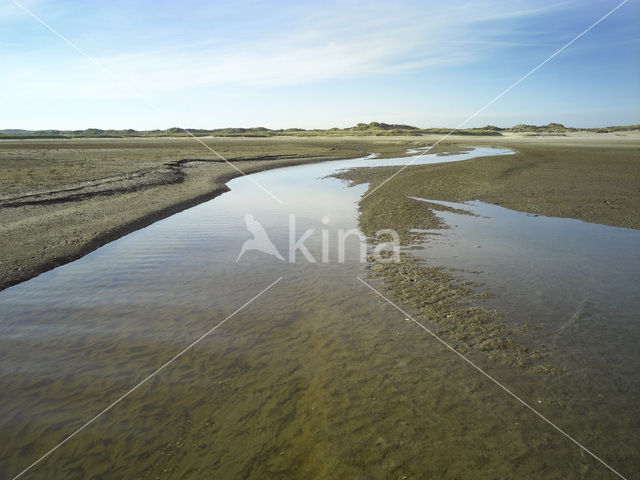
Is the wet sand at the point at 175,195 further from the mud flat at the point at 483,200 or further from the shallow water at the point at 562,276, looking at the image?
the shallow water at the point at 562,276

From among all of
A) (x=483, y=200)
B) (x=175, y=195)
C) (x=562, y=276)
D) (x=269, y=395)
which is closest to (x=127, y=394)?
(x=269, y=395)

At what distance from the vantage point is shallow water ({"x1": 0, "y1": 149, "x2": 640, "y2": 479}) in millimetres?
3662

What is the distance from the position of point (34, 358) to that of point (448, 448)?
595 centimetres

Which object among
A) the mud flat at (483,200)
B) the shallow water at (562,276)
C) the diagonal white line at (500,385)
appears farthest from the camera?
the mud flat at (483,200)

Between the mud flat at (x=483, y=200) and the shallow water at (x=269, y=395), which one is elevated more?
the mud flat at (x=483, y=200)

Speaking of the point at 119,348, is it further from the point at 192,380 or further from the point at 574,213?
the point at 574,213

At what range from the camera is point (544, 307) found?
6660 millimetres

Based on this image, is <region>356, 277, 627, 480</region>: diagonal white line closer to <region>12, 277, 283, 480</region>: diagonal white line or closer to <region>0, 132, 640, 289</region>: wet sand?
<region>12, 277, 283, 480</region>: diagonal white line

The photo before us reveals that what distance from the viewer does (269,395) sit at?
4.60m

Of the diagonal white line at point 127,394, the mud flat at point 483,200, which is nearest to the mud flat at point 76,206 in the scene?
the diagonal white line at point 127,394

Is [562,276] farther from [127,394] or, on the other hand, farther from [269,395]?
[127,394]

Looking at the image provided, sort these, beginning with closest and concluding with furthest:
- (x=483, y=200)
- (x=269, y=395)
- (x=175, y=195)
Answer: (x=269, y=395), (x=483, y=200), (x=175, y=195)

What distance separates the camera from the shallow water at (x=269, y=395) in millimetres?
3662

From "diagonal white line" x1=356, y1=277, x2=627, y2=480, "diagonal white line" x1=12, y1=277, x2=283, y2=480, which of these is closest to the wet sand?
"diagonal white line" x1=12, y1=277, x2=283, y2=480
